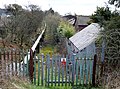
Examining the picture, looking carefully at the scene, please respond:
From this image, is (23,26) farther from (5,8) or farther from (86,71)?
(86,71)

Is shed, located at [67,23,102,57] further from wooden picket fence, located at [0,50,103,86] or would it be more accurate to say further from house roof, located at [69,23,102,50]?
wooden picket fence, located at [0,50,103,86]

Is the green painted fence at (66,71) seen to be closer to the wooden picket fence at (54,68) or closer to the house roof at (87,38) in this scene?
the wooden picket fence at (54,68)

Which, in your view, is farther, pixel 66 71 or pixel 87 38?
pixel 87 38

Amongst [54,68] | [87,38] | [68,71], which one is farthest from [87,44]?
[54,68]

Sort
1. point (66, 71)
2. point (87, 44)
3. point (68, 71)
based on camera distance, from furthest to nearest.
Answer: point (87, 44) → point (68, 71) → point (66, 71)

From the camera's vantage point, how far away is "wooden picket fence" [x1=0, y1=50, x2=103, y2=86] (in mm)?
8578

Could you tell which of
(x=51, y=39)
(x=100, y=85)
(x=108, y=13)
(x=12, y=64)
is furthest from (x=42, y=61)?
(x=51, y=39)

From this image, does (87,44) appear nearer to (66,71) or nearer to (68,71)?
(68,71)

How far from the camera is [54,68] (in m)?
9.20

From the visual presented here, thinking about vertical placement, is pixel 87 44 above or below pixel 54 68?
above

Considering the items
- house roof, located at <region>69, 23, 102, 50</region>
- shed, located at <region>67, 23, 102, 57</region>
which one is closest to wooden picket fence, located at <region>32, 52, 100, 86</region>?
shed, located at <region>67, 23, 102, 57</region>

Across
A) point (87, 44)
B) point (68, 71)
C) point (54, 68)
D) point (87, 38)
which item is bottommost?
point (68, 71)

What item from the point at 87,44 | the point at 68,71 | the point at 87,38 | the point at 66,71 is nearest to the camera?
the point at 66,71

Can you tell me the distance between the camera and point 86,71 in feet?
29.9
